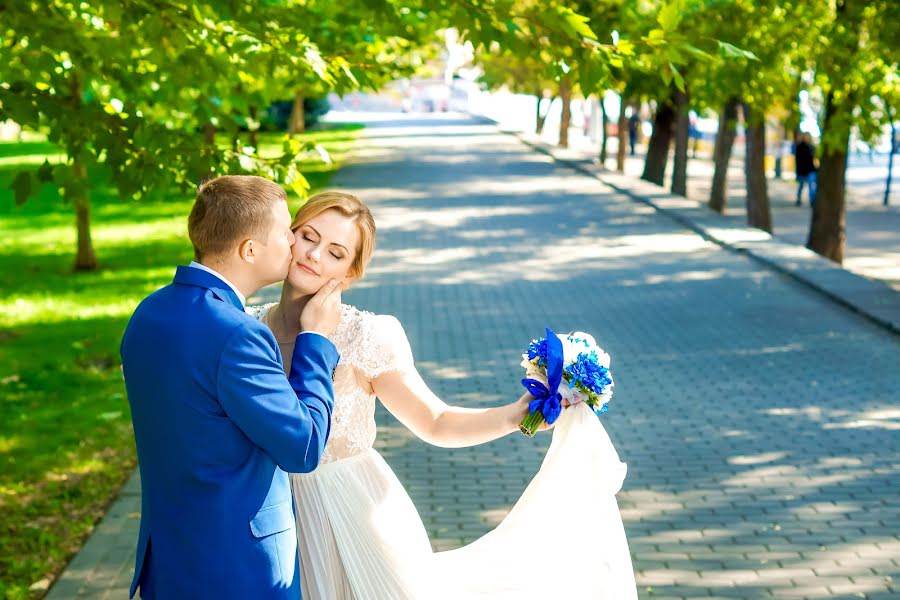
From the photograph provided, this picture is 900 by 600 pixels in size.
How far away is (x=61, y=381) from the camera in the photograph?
11.0m

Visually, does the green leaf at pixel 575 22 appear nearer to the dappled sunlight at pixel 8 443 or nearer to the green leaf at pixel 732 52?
the green leaf at pixel 732 52

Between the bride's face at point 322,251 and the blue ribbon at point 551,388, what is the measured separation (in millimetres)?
635

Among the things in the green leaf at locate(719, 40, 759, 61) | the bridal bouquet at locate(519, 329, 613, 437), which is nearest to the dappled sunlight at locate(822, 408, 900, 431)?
the green leaf at locate(719, 40, 759, 61)

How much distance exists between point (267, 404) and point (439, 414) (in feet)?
2.84

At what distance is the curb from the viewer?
14.4m

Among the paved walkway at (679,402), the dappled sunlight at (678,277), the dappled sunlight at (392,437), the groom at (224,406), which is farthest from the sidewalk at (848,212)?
the groom at (224,406)

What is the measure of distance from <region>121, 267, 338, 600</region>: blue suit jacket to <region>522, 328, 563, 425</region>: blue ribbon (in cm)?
77

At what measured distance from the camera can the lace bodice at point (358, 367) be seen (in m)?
3.50

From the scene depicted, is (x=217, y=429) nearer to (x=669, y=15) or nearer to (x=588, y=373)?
(x=588, y=373)

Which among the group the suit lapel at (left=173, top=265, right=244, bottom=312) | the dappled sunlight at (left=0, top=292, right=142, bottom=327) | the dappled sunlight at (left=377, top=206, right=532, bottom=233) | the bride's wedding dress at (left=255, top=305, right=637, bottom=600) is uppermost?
the suit lapel at (left=173, top=265, right=244, bottom=312)

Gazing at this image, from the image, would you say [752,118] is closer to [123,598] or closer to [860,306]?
[860,306]

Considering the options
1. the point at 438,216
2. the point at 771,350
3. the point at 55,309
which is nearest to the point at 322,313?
the point at 771,350

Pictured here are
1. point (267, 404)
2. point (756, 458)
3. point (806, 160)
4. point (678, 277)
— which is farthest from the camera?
point (806, 160)

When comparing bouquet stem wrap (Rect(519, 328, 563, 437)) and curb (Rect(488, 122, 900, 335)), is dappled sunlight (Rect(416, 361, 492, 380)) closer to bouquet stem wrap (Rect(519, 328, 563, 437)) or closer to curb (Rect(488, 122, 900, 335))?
curb (Rect(488, 122, 900, 335))
